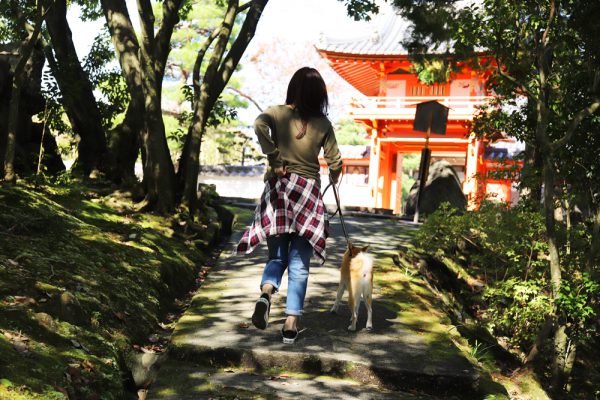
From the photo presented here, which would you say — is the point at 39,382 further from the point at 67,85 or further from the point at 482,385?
the point at 67,85

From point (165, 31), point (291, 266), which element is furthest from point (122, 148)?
point (291, 266)

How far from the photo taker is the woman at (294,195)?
514 cm

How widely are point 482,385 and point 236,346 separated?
6.09 feet

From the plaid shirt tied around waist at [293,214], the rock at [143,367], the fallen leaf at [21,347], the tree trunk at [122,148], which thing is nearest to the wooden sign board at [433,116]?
the tree trunk at [122,148]

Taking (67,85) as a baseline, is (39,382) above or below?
below

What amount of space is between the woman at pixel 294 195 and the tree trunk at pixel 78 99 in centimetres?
536

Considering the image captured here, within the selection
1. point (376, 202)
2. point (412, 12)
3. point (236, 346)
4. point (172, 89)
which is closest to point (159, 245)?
point (236, 346)

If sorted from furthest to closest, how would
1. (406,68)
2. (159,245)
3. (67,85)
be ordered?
(406,68) → (67,85) → (159,245)

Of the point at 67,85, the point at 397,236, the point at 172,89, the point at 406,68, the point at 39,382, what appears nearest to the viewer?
the point at 39,382

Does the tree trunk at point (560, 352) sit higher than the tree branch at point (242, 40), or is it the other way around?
the tree branch at point (242, 40)

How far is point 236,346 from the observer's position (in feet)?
16.2

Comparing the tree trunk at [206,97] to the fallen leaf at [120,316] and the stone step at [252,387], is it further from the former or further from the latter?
the stone step at [252,387]

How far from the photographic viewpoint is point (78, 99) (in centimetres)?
1035

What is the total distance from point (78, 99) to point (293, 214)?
650 centimetres
